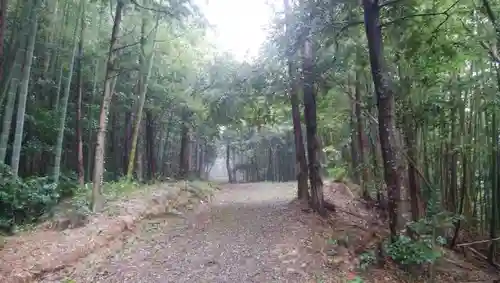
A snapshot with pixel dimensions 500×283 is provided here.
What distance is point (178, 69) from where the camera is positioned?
40.2 ft

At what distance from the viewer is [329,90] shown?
26.5ft

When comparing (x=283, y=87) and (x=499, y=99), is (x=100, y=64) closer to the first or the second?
(x=283, y=87)

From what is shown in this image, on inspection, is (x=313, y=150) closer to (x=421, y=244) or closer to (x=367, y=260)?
(x=367, y=260)

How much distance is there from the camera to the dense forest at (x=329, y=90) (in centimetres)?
547

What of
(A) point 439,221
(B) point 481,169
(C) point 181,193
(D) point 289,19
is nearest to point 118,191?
(C) point 181,193

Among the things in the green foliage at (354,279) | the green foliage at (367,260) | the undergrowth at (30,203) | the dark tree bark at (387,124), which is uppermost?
the dark tree bark at (387,124)

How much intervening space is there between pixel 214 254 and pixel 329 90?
13.8ft

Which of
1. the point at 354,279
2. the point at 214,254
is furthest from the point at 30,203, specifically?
the point at 354,279

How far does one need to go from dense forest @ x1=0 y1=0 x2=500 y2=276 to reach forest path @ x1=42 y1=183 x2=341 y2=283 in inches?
41.9

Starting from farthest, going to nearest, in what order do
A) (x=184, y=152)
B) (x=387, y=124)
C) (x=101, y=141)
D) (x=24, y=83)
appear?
1. (x=184, y=152)
2. (x=101, y=141)
3. (x=24, y=83)
4. (x=387, y=124)

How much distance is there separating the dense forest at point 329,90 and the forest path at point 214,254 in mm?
1063

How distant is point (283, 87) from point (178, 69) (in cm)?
568

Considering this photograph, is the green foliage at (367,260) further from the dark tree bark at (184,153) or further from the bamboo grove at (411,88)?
the dark tree bark at (184,153)

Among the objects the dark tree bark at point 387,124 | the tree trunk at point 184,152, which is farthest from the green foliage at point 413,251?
the tree trunk at point 184,152
